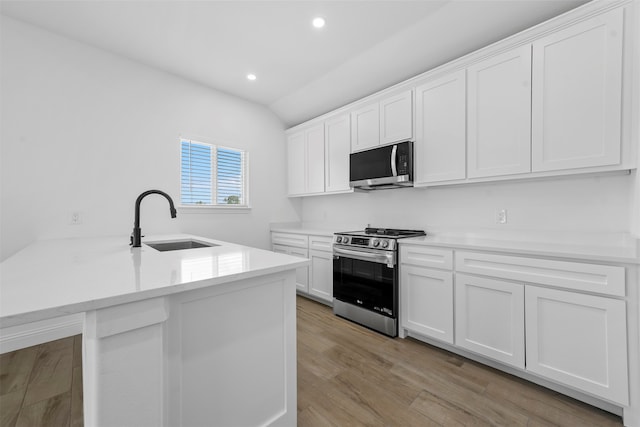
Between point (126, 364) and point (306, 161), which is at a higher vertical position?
point (306, 161)

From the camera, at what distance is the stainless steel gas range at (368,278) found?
2.49 metres

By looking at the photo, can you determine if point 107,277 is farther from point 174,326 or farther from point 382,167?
point 382,167

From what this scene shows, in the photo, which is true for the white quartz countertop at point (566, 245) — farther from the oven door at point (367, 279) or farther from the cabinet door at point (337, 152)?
the cabinet door at point (337, 152)

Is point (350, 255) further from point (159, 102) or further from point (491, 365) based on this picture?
point (159, 102)

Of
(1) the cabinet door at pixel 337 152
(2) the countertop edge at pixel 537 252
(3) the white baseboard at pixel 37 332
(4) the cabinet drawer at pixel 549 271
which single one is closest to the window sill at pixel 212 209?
(1) the cabinet door at pixel 337 152

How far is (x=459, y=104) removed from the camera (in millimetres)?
2434

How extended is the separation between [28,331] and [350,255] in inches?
114

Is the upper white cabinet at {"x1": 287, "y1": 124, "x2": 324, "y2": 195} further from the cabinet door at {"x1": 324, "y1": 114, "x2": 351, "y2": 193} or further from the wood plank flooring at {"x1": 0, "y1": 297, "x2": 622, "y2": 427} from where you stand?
the wood plank flooring at {"x1": 0, "y1": 297, "x2": 622, "y2": 427}

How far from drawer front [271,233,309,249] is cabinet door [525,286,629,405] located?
2386 mm

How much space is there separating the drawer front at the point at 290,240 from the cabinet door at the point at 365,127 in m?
1.31

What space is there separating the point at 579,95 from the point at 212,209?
3.72 m

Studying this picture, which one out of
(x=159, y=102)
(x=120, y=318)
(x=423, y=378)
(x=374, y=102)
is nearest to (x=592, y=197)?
(x=423, y=378)

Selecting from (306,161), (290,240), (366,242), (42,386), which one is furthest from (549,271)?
(42,386)

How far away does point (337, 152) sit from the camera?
3.54m
